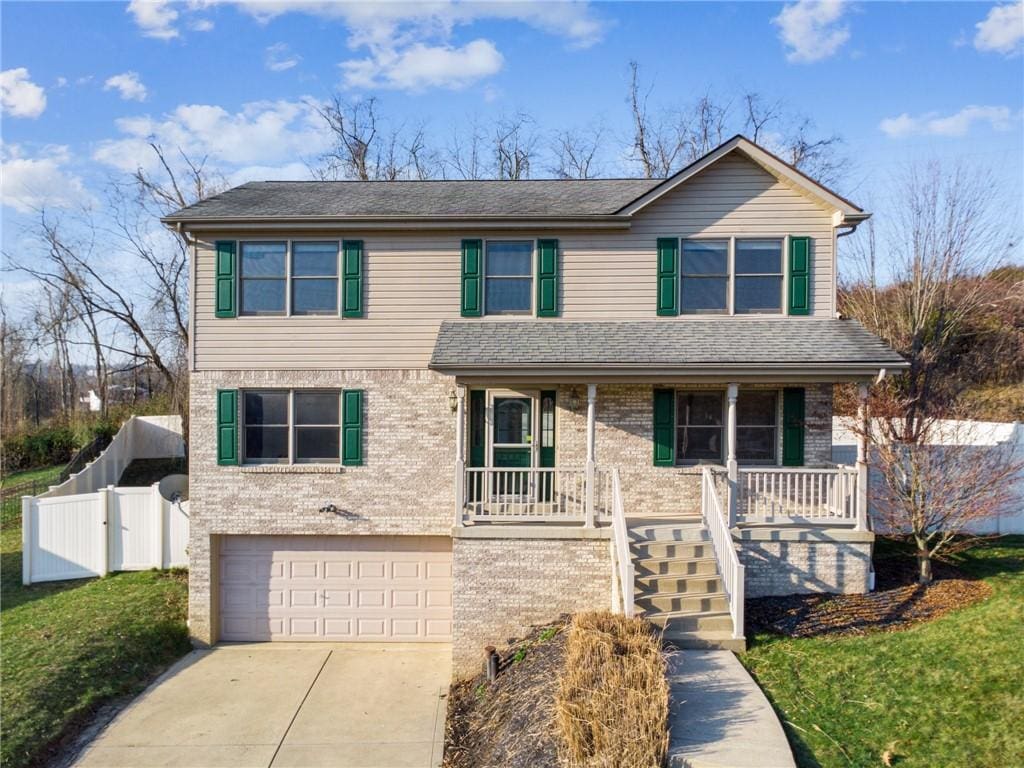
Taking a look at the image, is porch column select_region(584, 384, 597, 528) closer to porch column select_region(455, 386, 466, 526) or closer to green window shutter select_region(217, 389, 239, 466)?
porch column select_region(455, 386, 466, 526)

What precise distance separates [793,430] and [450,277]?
6.25 metres

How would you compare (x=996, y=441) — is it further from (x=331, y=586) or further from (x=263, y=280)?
(x=263, y=280)

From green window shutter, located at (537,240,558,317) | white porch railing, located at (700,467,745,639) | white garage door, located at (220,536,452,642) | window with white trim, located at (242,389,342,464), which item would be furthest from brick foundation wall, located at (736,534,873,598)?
window with white trim, located at (242,389,342,464)

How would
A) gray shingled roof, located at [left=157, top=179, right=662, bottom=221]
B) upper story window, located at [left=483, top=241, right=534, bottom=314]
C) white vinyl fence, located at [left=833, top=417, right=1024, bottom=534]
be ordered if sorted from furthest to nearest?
white vinyl fence, located at [left=833, top=417, right=1024, bottom=534], upper story window, located at [left=483, top=241, right=534, bottom=314], gray shingled roof, located at [left=157, top=179, right=662, bottom=221]

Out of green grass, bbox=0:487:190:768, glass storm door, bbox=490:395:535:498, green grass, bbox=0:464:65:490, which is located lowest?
green grass, bbox=0:487:190:768

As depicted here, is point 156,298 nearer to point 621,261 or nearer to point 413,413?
point 413,413

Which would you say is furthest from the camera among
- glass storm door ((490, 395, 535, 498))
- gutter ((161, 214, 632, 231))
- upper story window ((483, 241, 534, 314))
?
glass storm door ((490, 395, 535, 498))

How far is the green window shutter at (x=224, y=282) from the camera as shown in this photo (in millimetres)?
10172

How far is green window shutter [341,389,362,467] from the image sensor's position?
33.1 ft

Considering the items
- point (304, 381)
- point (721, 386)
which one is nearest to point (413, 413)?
point (304, 381)

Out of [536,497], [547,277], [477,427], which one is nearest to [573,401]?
[477,427]

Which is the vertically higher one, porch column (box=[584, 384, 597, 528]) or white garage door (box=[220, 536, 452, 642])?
porch column (box=[584, 384, 597, 528])

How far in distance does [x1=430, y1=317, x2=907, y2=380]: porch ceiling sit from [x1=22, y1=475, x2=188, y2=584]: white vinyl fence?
695 centimetres

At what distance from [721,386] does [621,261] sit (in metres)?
2.70
